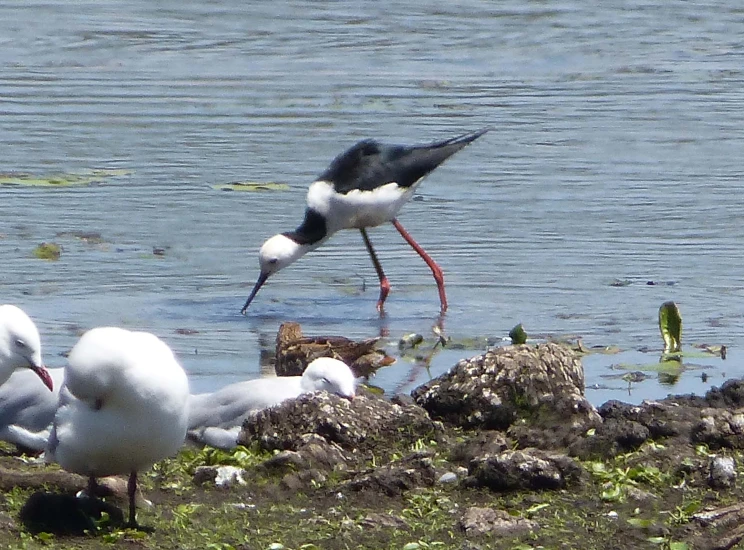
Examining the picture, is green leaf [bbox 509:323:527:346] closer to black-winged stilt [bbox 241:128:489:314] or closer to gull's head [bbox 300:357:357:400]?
gull's head [bbox 300:357:357:400]

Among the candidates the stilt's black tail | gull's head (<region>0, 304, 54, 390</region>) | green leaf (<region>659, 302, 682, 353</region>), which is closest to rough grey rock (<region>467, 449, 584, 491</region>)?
gull's head (<region>0, 304, 54, 390</region>)

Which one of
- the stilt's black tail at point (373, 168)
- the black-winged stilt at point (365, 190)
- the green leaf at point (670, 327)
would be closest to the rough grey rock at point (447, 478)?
the green leaf at point (670, 327)

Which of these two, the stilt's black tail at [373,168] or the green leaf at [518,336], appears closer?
the green leaf at [518,336]

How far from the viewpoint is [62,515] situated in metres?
5.52

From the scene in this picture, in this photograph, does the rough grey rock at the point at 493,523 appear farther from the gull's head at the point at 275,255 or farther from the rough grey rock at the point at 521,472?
the gull's head at the point at 275,255

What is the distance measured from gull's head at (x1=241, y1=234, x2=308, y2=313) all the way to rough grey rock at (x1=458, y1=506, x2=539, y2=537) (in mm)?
5196

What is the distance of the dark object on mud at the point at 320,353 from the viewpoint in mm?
8289

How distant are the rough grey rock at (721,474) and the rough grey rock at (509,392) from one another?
0.84 metres

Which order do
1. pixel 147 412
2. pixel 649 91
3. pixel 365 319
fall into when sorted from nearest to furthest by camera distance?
pixel 147 412
pixel 365 319
pixel 649 91

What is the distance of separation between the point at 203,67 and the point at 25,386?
1151 centimetres

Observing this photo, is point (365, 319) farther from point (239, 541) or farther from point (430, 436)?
point (239, 541)

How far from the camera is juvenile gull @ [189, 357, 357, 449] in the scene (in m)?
6.95

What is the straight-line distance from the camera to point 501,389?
703 centimetres

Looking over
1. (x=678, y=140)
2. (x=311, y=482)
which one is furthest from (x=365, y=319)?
(x=678, y=140)
